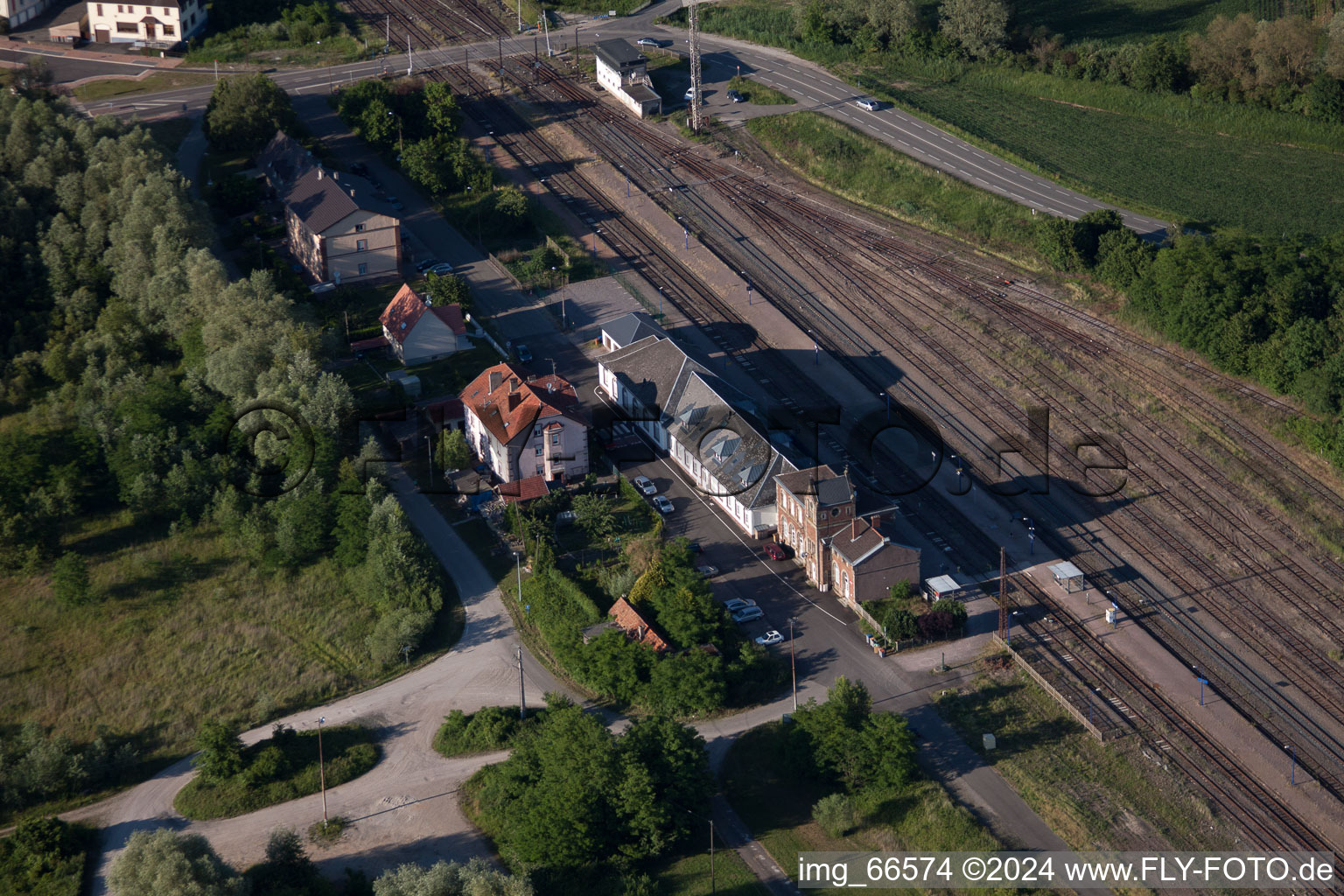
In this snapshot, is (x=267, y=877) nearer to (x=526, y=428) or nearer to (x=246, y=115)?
(x=526, y=428)

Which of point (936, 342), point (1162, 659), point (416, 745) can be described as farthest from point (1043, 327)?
point (416, 745)

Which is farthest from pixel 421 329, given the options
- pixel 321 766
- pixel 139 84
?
pixel 139 84

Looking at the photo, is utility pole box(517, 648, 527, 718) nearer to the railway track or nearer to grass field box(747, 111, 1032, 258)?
the railway track

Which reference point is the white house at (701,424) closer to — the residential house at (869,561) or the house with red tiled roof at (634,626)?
the residential house at (869,561)

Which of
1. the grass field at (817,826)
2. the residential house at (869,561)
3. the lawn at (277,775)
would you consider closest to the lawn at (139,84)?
the lawn at (277,775)

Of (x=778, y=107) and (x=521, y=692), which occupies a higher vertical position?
(x=778, y=107)
